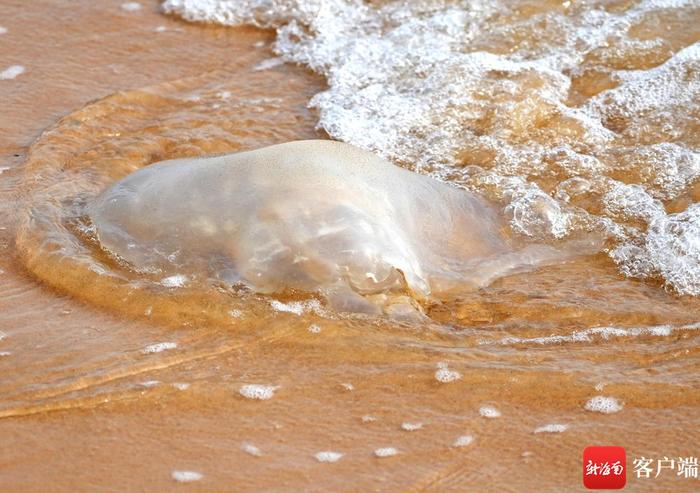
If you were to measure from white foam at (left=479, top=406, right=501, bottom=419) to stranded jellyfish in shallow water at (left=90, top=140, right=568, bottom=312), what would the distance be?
0.56 meters

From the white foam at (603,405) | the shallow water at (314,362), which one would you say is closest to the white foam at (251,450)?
the shallow water at (314,362)

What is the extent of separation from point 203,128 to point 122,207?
1035mm

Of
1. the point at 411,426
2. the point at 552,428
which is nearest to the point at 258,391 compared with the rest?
the point at 411,426

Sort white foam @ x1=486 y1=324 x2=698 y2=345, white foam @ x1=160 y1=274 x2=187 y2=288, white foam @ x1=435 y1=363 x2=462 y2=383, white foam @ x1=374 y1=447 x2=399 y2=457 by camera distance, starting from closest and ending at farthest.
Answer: white foam @ x1=374 y1=447 x2=399 y2=457, white foam @ x1=435 y1=363 x2=462 y2=383, white foam @ x1=486 y1=324 x2=698 y2=345, white foam @ x1=160 y1=274 x2=187 y2=288

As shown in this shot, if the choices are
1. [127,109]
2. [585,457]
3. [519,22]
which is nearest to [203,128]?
[127,109]

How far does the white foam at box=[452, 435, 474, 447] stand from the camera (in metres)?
2.59

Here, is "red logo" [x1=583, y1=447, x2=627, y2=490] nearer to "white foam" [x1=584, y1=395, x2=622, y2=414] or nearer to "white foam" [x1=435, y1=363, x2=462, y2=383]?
"white foam" [x1=584, y1=395, x2=622, y2=414]

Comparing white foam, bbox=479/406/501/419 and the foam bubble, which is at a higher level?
the foam bubble

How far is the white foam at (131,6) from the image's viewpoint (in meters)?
5.58

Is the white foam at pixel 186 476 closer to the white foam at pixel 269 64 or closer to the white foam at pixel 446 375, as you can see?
the white foam at pixel 446 375

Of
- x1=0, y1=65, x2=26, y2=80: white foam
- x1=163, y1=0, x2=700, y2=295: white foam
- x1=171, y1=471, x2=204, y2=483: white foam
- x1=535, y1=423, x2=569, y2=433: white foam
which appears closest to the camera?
x1=171, y1=471, x2=204, y2=483: white foam

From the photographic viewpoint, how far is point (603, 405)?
9.08 ft

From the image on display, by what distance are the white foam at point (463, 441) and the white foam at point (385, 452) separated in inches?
6.6

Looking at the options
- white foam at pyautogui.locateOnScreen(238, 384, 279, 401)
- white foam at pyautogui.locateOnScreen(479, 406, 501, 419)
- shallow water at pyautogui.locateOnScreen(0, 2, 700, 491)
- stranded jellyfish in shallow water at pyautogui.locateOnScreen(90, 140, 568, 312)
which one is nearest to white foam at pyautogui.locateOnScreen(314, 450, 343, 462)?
shallow water at pyautogui.locateOnScreen(0, 2, 700, 491)
